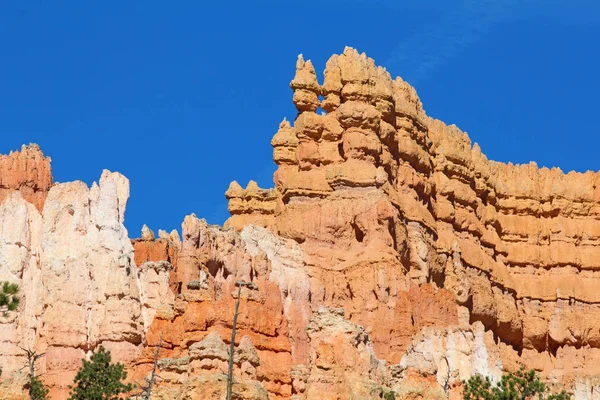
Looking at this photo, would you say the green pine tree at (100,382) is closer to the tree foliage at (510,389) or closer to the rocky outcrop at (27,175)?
the tree foliage at (510,389)

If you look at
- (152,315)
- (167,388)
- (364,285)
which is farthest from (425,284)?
(167,388)

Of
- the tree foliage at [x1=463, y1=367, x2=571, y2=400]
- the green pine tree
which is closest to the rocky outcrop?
the green pine tree

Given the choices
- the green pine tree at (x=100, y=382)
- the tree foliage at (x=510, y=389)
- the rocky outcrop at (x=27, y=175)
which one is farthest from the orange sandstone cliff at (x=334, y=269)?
the tree foliage at (x=510, y=389)

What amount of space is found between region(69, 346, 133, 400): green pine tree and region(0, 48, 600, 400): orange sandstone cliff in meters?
2.54

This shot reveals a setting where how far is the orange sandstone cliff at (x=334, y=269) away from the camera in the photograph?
66.2 meters

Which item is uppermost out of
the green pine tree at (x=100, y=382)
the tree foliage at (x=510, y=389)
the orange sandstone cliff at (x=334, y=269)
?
the orange sandstone cliff at (x=334, y=269)

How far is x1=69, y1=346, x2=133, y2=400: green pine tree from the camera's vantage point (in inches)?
2286

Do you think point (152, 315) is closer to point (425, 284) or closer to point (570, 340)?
point (425, 284)

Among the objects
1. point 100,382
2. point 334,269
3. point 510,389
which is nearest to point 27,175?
point 334,269

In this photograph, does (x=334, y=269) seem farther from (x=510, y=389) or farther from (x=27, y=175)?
(x=510, y=389)

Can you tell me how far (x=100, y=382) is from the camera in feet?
194

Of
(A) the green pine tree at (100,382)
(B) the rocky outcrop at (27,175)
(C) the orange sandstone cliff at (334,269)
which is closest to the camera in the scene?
(A) the green pine tree at (100,382)

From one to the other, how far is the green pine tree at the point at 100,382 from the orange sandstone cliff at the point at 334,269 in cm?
254

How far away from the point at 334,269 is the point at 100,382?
74.9 ft
